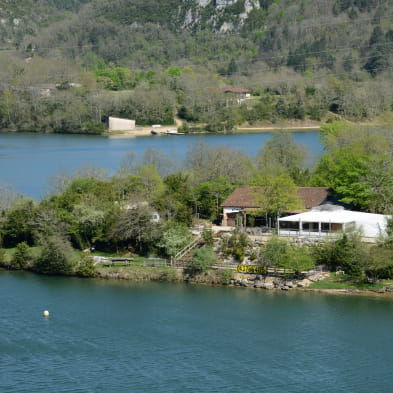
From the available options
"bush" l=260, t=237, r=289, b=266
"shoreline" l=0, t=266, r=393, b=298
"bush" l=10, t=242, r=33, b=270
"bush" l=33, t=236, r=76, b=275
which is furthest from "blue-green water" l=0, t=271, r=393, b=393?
"bush" l=10, t=242, r=33, b=270

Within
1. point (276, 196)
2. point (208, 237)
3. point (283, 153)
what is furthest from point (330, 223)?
point (283, 153)

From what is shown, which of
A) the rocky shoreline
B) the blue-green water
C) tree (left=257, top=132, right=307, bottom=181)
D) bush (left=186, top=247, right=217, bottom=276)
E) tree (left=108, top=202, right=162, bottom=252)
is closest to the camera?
the blue-green water

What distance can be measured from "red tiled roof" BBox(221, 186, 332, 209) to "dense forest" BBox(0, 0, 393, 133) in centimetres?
5753

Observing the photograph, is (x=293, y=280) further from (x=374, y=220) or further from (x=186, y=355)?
(x=186, y=355)

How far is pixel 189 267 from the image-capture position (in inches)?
1206

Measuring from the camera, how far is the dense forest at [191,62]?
97.6 meters

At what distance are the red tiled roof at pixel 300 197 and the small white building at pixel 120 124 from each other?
195ft

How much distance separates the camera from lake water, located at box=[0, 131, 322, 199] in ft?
178

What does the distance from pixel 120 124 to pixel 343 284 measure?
226ft

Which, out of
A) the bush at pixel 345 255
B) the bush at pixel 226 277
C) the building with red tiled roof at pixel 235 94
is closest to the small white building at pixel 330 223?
the bush at pixel 345 255

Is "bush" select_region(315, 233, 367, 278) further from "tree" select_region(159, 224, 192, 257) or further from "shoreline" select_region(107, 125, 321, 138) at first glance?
"shoreline" select_region(107, 125, 321, 138)

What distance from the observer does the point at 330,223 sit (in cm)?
3177

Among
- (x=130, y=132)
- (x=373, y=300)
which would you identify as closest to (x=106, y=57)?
(x=130, y=132)

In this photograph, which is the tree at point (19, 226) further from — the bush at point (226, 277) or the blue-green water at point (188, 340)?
the bush at point (226, 277)
